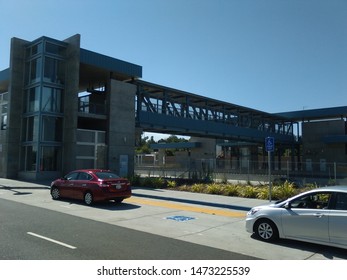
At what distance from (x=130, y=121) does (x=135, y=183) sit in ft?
30.8

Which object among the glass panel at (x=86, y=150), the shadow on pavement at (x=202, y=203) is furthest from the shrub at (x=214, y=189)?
the glass panel at (x=86, y=150)

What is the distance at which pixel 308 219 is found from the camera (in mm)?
8125

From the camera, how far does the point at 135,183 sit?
24.8 meters

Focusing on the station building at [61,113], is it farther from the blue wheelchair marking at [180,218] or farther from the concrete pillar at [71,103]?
the blue wheelchair marking at [180,218]

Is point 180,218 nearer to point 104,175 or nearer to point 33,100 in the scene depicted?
point 104,175

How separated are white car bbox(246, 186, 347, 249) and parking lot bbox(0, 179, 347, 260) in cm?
28

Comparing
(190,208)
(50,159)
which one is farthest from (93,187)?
(50,159)

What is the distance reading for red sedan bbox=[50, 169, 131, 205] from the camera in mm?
14648

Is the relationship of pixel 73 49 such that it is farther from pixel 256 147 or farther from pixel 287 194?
pixel 256 147

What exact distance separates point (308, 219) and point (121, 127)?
25227 millimetres

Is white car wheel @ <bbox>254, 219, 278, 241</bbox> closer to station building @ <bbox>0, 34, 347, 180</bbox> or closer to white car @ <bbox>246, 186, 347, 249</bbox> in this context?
white car @ <bbox>246, 186, 347, 249</bbox>

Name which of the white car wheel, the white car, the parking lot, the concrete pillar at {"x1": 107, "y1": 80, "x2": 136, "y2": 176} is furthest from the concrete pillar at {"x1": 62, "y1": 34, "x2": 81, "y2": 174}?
the white car

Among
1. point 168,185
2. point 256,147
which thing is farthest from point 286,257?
point 256,147

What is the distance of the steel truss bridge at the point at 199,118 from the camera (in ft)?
119
